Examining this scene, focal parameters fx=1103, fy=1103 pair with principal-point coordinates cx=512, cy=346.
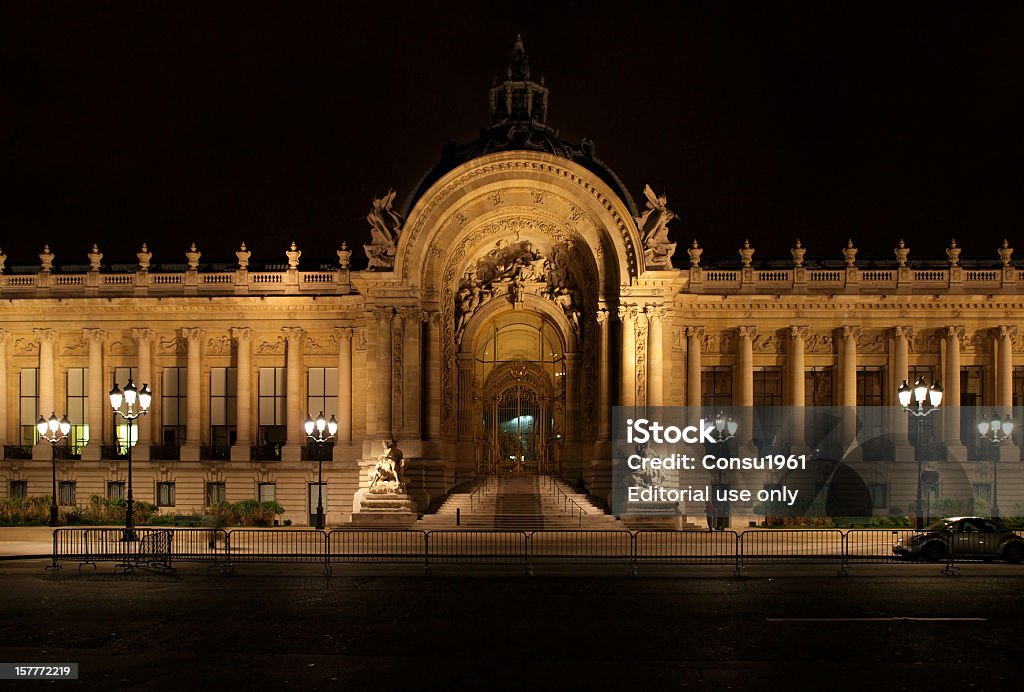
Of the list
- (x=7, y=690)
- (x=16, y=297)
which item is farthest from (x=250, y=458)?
(x=7, y=690)

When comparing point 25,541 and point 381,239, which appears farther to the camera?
point 381,239

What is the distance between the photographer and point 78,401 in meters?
46.9

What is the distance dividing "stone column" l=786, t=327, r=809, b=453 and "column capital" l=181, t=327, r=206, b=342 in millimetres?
24388

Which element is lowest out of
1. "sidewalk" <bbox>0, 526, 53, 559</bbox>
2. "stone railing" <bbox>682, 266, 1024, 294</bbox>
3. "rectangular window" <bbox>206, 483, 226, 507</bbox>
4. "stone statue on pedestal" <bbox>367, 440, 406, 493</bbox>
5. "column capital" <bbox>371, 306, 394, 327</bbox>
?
"sidewalk" <bbox>0, 526, 53, 559</bbox>

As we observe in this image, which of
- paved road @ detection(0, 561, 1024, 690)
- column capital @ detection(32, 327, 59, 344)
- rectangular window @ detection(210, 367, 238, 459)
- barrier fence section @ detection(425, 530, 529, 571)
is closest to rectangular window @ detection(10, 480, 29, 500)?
column capital @ detection(32, 327, 59, 344)

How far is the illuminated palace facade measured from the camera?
4394 centimetres

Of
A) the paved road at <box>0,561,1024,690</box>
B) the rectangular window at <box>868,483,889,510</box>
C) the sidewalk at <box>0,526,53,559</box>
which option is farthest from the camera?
the rectangular window at <box>868,483,889,510</box>

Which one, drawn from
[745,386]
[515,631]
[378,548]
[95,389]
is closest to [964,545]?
[378,548]

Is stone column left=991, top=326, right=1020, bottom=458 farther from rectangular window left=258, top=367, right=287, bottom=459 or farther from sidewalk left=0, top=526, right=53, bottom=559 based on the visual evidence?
sidewalk left=0, top=526, right=53, bottom=559

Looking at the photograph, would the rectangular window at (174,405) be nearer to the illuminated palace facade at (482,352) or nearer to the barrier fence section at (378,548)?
the illuminated palace facade at (482,352)

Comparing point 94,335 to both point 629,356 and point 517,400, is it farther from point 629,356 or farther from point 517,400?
point 629,356

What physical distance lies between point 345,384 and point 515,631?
30.8 meters

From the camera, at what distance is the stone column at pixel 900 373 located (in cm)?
4484

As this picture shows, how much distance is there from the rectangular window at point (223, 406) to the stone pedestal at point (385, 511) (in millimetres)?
11846
